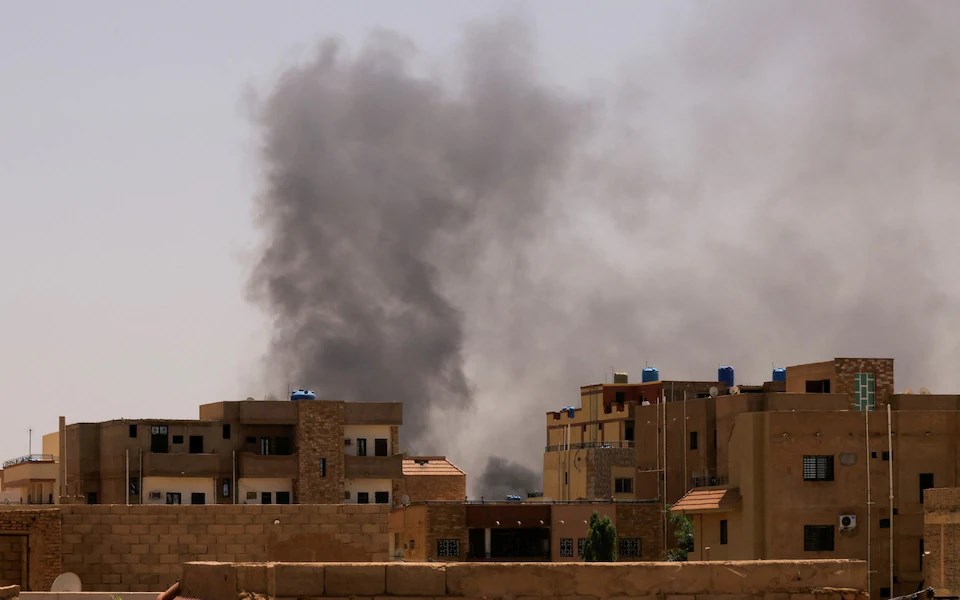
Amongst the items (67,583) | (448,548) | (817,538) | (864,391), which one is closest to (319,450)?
(448,548)

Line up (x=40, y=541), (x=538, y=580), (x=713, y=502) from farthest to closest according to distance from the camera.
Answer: (x=713, y=502) → (x=40, y=541) → (x=538, y=580)

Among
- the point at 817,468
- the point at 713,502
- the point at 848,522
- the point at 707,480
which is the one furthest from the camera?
the point at 707,480

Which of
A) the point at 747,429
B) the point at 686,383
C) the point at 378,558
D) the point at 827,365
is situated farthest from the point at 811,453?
the point at 686,383

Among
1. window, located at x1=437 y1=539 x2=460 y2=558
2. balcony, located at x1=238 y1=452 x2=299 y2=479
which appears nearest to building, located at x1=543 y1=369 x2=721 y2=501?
window, located at x1=437 y1=539 x2=460 y2=558

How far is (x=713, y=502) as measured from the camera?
251 ft

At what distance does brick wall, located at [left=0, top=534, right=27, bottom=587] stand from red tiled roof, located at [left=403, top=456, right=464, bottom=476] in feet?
274

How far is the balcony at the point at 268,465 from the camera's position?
101 meters

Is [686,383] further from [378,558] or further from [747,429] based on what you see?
[378,558]

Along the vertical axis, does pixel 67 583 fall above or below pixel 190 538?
below

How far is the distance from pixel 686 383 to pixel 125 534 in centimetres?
11104

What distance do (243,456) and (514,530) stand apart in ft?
63.3

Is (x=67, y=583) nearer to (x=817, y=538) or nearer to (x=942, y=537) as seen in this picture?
(x=942, y=537)

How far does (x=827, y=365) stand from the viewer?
108m

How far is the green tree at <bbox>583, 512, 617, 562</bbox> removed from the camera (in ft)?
342
